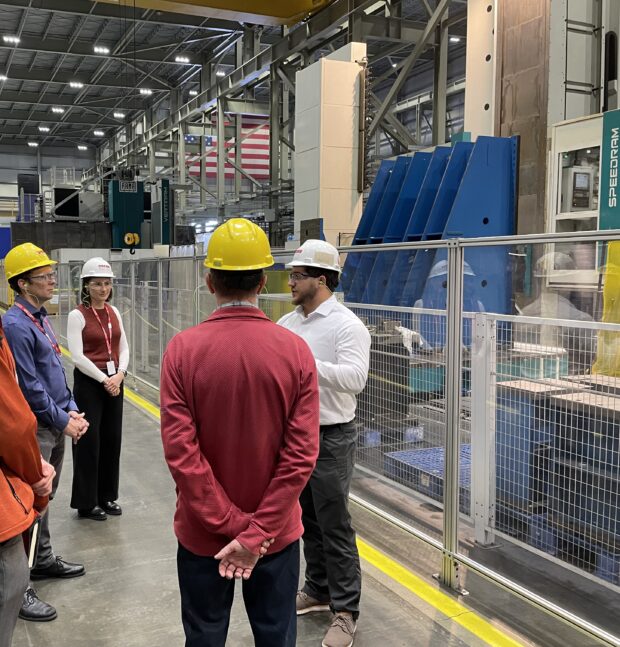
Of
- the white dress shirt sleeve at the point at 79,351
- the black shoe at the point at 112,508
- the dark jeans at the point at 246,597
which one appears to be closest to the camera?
the dark jeans at the point at 246,597

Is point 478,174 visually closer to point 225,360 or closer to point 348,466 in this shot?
point 348,466

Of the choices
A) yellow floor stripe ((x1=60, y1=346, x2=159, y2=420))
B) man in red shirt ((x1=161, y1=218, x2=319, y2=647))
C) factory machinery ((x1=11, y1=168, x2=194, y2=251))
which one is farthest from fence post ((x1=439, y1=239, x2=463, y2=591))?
factory machinery ((x1=11, y1=168, x2=194, y2=251))

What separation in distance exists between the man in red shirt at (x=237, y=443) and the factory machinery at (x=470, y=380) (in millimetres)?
1671

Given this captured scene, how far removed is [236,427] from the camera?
78.0 inches

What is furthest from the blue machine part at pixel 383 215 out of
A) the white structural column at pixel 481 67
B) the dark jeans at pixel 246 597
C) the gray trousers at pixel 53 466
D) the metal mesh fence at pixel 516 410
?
the dark jeans at pixel 246 597

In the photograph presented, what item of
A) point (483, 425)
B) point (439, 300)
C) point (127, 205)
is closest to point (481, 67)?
point (439, 300)

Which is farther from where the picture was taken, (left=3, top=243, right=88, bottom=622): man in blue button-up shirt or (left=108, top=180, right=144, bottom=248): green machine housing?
(left=108, top=180, right=144, bottom=248): green machine housing

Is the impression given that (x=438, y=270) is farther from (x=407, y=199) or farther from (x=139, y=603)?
(x=139, y=603)

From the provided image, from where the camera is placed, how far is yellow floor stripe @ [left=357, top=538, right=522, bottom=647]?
322 centimetres

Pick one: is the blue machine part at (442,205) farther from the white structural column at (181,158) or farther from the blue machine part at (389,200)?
the white structural column at (181,158)

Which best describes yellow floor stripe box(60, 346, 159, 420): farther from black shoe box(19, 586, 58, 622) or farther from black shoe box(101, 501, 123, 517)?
black shoe box(19, 586, 58, 622)

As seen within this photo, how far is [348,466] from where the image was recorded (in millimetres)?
3121

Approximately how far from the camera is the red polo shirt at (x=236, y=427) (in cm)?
196

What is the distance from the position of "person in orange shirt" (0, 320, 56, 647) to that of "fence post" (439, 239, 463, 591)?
2279mm
